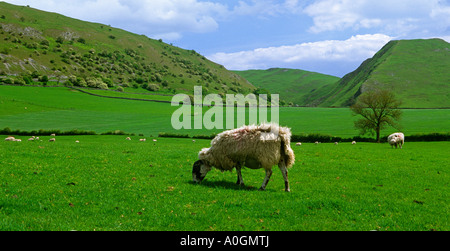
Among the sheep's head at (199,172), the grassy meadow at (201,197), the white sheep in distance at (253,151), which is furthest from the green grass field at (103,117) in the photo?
the white sheep in distance at (253,151)

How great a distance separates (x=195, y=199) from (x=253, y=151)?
144 inches

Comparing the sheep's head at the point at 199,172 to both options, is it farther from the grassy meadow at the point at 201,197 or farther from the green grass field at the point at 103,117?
the green grass field at the point at 103,117

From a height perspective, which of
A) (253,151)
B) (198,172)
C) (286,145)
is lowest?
(198,172)

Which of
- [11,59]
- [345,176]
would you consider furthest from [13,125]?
[11,59]

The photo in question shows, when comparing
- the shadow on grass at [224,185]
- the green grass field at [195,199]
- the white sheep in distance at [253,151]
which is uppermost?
the white sheep in distance at [253,151]

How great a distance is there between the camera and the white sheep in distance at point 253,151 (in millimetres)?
12680

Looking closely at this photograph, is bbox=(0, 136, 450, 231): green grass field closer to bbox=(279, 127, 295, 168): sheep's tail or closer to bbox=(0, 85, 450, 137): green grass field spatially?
bbox=(279, 127, 295, 168): sheep's tail

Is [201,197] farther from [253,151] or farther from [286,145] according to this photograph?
[286,145]

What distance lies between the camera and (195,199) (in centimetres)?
1049

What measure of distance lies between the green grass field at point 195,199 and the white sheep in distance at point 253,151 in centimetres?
91

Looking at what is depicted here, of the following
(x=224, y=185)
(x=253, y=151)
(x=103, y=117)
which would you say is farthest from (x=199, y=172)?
(x=103, y=117)

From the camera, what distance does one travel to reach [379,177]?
53.0ft

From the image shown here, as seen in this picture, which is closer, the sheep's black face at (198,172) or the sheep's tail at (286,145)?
the sheep's tail at (286,145)
